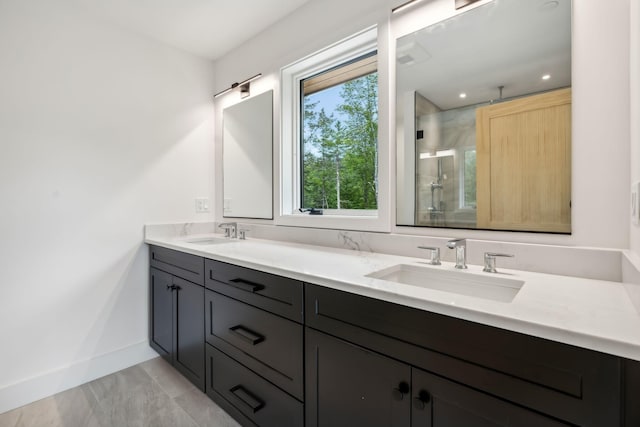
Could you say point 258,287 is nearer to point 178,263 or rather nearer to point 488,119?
point 178,263

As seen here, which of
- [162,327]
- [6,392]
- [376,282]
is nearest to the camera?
[376,282]

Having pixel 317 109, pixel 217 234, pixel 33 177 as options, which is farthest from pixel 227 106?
pixel 33 177

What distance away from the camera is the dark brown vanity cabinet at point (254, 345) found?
1.23 meters

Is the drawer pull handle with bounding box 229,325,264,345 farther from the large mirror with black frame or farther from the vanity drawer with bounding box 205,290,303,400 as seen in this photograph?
the large mirror with black frame

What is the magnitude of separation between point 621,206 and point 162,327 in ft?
8.16

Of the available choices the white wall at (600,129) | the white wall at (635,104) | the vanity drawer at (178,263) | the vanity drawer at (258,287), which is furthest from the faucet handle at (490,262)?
the vanity drawer at (178,263)

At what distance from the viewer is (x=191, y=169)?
2.55 m

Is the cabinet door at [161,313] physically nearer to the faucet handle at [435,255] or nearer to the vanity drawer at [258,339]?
the vanity drawer at [258,339]

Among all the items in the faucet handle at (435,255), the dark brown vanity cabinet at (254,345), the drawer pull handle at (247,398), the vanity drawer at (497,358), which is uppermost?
the faucet handle at (435,255)

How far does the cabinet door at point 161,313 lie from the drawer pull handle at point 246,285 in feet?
2.49

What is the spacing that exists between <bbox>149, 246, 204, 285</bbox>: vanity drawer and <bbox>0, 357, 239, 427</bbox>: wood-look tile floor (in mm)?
680

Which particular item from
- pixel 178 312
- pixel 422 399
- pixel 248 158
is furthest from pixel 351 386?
pixel 248 158

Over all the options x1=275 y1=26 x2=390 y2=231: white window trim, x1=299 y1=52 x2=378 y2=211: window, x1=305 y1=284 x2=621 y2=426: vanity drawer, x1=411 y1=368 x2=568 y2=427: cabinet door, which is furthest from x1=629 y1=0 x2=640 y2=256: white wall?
x1=299 y1=52 x2=378 y2=211: window

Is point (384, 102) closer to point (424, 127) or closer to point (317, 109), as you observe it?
point (424, 127)
